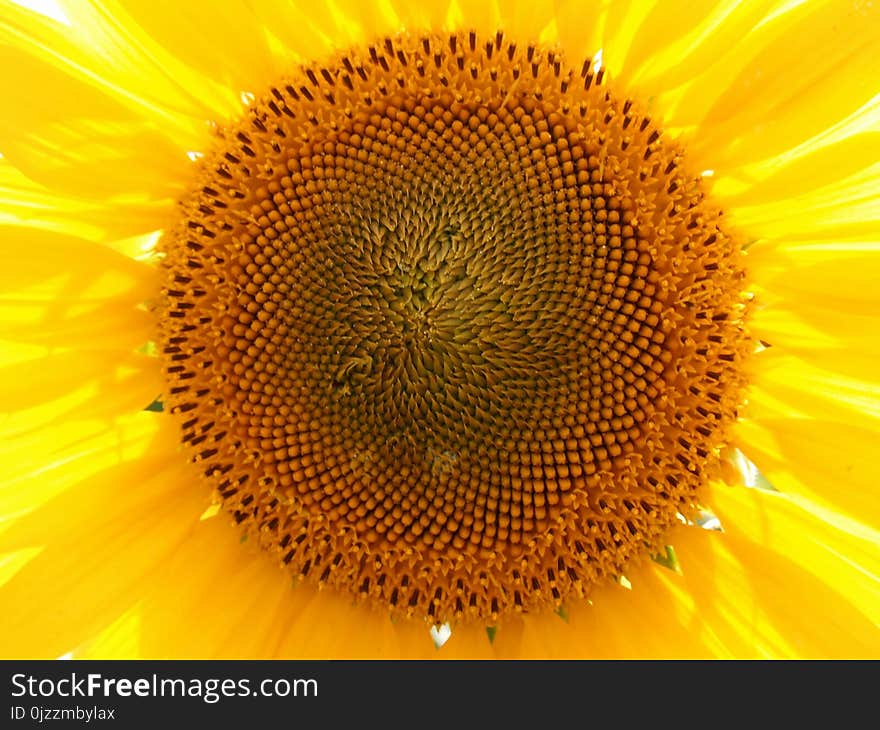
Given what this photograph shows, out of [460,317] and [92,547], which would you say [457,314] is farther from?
[92,547]

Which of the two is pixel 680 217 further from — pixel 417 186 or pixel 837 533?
pixel 837 533

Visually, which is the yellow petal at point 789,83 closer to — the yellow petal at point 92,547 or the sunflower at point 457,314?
the sunflower at point 457,314

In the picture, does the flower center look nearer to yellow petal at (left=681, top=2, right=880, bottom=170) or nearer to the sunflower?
the sunflower

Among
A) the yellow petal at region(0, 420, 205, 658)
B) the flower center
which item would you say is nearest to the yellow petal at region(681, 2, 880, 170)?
the flower center

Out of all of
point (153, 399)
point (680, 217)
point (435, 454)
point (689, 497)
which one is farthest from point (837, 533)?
point (153, 399)

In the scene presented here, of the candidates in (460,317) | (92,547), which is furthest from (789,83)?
(92,547)
